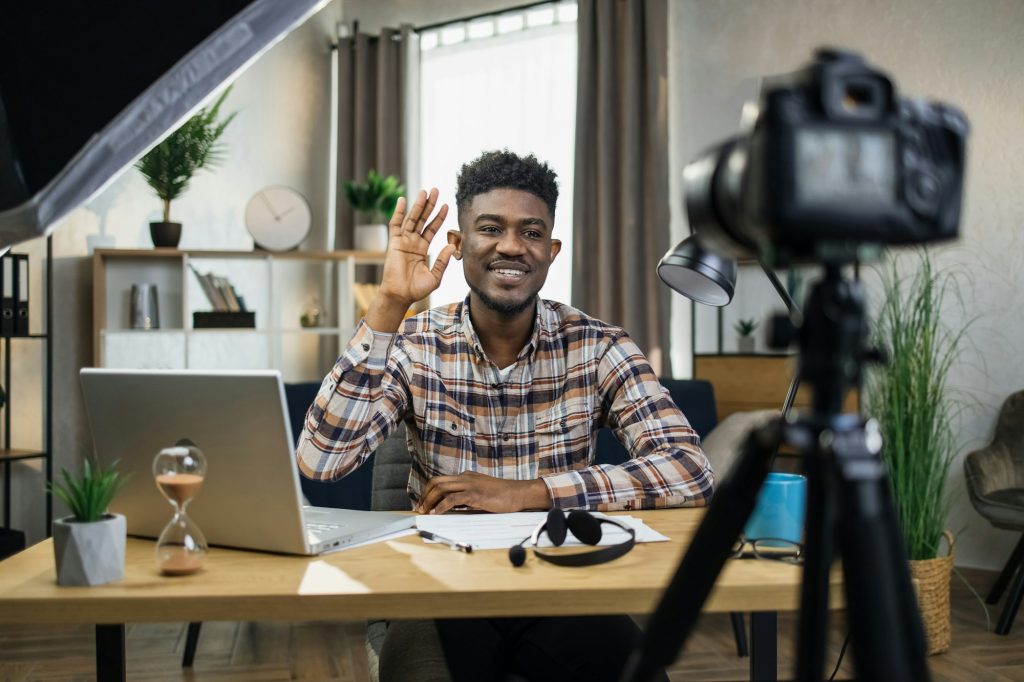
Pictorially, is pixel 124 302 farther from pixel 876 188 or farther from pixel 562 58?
pixel 876 188

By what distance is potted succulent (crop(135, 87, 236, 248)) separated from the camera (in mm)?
4305

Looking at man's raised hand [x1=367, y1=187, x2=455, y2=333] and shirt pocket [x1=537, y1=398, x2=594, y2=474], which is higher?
man's raised hand [x1=367, y1=187, x2=455, y2=333]

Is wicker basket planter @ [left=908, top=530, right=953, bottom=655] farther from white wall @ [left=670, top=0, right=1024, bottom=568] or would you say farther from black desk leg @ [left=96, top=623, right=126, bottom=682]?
black desk leg @ [left=96, top=623, right=126, bottom=682]

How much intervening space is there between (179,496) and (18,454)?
3240 mm

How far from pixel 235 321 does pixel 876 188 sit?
165 inches

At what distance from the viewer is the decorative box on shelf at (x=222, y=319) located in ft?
14.8

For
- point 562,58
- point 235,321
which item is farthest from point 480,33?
point 235,321

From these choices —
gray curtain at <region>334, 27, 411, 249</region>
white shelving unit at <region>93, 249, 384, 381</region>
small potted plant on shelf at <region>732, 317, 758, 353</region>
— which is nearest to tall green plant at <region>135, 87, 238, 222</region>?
white shelving unit at <region>93, 249, 384, 381</region>

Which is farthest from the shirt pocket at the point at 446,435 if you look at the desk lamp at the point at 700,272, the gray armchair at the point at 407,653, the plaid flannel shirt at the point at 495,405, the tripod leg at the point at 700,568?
the tripod leg at the point at 700,568

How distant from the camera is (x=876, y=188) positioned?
0.67 metres

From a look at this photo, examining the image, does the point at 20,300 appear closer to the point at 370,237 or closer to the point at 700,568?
the point at 370,237

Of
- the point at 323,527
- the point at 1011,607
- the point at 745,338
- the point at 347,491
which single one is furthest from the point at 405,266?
the point at 745,338

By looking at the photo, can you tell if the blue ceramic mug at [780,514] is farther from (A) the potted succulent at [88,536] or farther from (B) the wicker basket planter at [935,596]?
(B) the wicker basket planter at [935,596]

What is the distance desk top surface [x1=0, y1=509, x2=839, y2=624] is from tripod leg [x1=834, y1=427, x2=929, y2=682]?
1.12 feet
